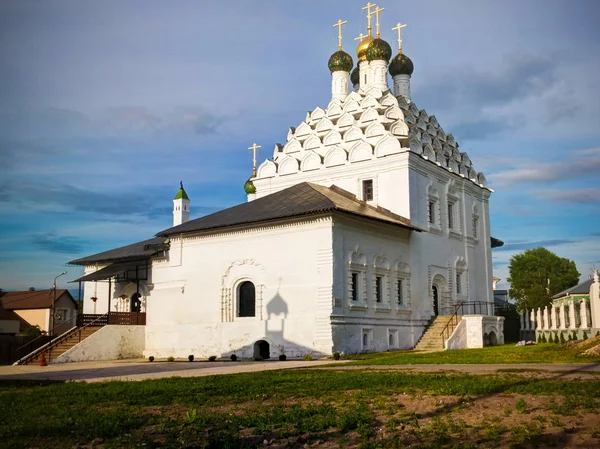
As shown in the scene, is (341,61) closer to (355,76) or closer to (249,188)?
(355,76)

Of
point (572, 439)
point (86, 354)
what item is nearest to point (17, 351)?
point (86, 354)

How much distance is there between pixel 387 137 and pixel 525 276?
4457 cm

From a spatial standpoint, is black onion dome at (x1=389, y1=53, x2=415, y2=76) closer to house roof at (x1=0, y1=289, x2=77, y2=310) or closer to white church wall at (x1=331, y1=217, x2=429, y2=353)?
white church wall at (x1=331, y1=217, x2=429, y2=353)

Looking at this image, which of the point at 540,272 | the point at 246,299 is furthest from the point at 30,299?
the point at 540,272

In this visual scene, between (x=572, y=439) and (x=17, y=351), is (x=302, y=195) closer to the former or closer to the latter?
(x=17, y=351)

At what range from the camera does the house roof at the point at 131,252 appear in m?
27.8

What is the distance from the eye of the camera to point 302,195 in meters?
24.7

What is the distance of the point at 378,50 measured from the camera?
32.1 metres

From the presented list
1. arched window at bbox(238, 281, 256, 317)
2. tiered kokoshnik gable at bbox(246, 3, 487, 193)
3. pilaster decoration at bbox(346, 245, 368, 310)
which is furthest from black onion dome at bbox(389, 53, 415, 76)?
arched window at bbox(238, 281, 256, 317)

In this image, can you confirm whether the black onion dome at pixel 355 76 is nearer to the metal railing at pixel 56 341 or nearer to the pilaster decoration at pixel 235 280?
the pilaster decoration at pixel 235 280

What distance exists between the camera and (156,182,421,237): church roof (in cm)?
2259

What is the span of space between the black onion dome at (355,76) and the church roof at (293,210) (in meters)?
9.34

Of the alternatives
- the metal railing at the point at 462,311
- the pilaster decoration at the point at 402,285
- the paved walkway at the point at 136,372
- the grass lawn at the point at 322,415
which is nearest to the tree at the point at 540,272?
the metal railing at the point at 462,311

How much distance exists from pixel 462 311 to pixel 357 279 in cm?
952
